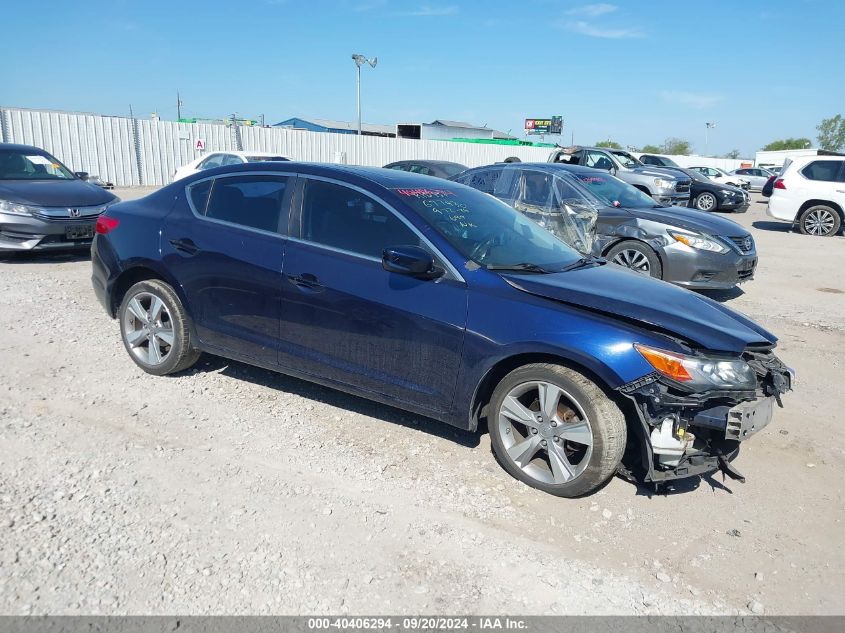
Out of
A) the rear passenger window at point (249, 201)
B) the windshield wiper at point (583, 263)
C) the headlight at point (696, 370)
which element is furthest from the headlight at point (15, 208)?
→ the headlight at point (696, 370)

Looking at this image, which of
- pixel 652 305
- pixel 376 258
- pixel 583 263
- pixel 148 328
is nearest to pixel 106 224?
pixel 148 328

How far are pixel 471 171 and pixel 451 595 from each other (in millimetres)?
7803

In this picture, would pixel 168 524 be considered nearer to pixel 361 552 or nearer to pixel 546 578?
pixel 361 552

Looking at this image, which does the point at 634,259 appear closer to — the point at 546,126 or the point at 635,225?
the point at 635,225

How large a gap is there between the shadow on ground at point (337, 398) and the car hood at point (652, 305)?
3.81 feet

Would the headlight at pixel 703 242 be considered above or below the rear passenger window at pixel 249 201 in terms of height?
below

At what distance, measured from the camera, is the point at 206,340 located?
15.1 ft

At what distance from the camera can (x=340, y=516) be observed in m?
3.23

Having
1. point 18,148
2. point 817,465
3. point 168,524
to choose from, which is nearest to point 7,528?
point 168,524

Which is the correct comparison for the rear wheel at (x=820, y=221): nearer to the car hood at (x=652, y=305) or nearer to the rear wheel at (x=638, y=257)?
the rear wheel at (x=638, y=257)

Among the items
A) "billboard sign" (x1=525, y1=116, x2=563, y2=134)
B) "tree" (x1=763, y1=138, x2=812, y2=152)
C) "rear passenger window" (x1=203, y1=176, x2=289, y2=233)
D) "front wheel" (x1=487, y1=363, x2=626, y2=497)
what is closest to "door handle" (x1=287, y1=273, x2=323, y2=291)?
"rear passenger window" (x1=203, y1=176, x2=289, y2=233)

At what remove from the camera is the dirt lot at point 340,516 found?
272 centimetres

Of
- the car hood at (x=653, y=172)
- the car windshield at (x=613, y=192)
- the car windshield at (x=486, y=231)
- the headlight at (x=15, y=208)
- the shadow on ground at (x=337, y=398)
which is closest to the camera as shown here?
the car windshield at (x=486, y=231)

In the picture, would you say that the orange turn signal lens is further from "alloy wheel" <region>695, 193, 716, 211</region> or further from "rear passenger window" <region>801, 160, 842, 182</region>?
"alloy wheel" <region>695, 193, 716, 211</region>
